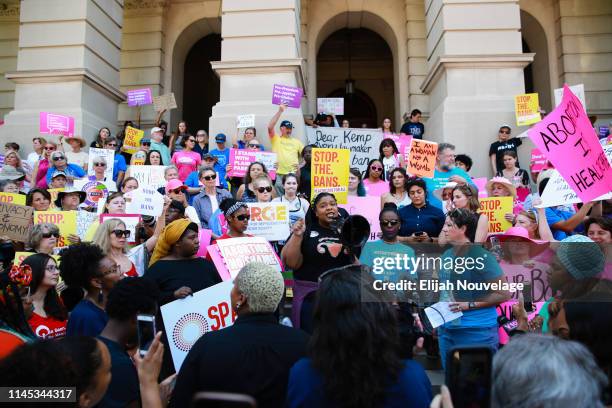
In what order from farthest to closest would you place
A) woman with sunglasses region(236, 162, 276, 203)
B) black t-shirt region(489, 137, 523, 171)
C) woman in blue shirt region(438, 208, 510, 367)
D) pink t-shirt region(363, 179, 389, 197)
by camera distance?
black t-shirt region(489, 137, 523, 171) → pink t-shirt region(363, 179, 389, 197) → woman with sunglasses region(236, 162, 276, 203) → woman in blue shirt region(438, 208, 510, 367)

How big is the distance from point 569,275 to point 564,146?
81.9 inches

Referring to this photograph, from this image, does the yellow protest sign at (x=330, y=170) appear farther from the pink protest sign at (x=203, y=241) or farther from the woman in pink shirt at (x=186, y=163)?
the woman in pink shirt at (x=186, y=163)

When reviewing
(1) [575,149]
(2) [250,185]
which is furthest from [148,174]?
(1) [575,149]

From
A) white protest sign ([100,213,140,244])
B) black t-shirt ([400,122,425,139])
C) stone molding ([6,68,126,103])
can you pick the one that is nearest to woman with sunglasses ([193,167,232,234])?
white protest sign ([100,213,140,244])

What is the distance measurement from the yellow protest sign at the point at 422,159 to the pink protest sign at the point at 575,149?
2979 millimetres

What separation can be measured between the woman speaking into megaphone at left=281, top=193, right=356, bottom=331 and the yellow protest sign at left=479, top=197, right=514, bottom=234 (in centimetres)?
242

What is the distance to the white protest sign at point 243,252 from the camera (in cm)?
461

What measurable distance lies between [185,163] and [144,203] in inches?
115

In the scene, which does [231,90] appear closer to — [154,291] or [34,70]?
[34,70]

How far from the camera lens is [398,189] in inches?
267

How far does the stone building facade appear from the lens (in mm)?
11148

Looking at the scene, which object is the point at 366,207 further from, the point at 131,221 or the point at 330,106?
the point at 330,106

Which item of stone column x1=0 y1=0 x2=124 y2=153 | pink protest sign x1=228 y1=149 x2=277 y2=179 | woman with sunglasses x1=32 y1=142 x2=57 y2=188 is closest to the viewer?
pink protest sign x1=228 y1=149 x2=277 y2=179

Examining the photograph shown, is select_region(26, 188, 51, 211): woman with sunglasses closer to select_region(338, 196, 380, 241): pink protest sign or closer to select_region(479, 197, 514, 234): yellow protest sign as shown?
select_region(338, 196, 380, 241): pink protest sign
